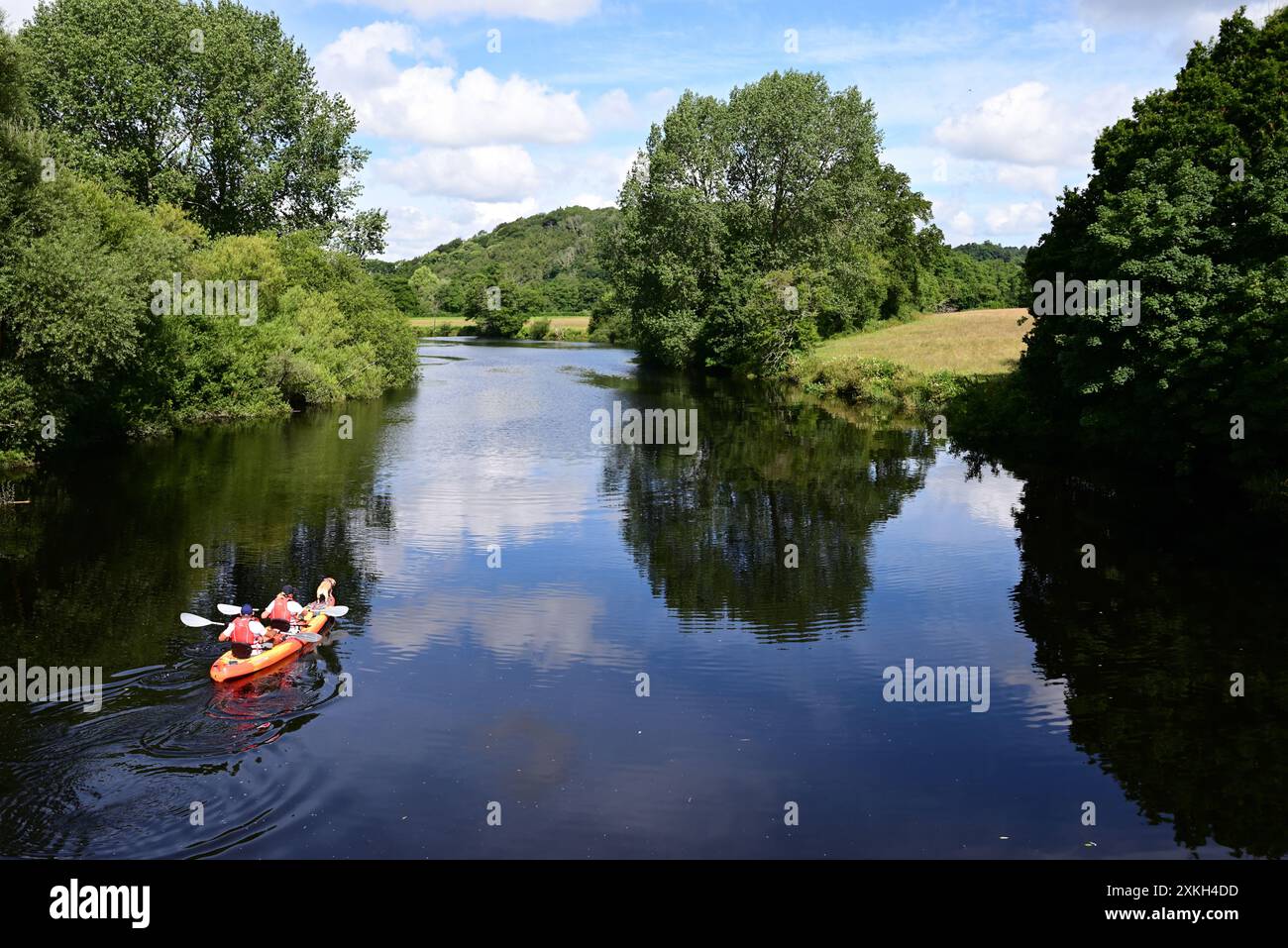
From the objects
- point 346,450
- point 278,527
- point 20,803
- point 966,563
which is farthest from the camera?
point 346,450

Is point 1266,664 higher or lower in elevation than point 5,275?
lower

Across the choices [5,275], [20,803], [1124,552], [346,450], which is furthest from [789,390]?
[20,803]

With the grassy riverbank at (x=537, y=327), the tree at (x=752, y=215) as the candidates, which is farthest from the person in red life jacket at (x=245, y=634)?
the grassy riverbank at (x=537, y=327)

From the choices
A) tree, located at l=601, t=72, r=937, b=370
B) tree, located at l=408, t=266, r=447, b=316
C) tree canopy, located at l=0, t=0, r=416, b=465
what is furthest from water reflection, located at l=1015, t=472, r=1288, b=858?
tree, located at l=408, t=266, r=447, b=316

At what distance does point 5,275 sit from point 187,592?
14660 mm

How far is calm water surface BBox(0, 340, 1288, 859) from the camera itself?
527 inches

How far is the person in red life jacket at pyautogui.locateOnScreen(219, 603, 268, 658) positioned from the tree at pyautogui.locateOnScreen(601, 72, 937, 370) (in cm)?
6025

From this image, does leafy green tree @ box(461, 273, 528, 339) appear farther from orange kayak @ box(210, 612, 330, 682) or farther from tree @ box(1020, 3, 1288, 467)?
orange kayak @ box(210, 612, 330, 682)

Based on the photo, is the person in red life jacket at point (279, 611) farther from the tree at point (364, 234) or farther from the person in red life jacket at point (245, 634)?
the tree at point (364, 234)

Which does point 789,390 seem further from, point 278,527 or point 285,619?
point 285,619

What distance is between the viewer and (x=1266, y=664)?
1914cm

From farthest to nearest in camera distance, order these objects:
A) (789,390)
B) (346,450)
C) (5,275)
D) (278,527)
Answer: (789,390)
(346,450)
(5,275)
(278,527)

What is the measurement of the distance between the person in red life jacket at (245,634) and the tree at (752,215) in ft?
198

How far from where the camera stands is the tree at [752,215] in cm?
7606
